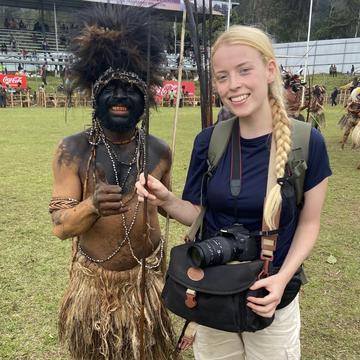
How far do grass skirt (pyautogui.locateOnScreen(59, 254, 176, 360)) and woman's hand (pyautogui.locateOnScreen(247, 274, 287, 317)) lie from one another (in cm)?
78

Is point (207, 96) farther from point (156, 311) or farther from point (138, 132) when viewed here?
point (156, 311)

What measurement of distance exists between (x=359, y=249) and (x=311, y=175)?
3355mm

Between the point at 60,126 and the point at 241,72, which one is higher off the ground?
the point at 241,72

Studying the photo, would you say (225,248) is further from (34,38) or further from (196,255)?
(34,38)

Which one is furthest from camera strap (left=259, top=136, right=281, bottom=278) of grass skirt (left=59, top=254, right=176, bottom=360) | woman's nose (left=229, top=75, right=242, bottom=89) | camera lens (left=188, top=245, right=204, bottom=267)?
grass skirt (left=59, top=254, right=176, bottom=360)

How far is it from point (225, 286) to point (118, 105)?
864 mm

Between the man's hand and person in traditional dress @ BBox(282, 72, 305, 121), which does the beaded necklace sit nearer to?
the man's hand

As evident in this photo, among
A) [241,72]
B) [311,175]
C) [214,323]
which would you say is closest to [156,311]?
[214,323]

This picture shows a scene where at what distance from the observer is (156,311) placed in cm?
216

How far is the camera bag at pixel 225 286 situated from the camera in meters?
1.45

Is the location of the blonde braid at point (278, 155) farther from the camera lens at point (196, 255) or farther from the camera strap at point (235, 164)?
the camera lens at point (196, 255)

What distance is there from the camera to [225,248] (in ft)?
4.83

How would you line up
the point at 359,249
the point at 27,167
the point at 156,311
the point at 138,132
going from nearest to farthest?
the point at 138,132
the point at 156,311
the point at 359,249
the point at 27,167

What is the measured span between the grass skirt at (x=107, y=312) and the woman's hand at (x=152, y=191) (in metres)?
0.51
